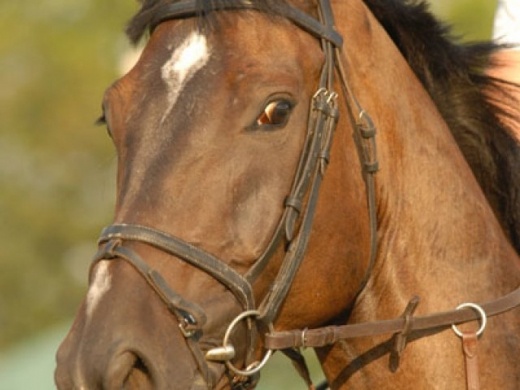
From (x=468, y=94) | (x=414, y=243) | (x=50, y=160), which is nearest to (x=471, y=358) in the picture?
(x=414, y=243)

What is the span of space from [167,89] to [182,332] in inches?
33.9

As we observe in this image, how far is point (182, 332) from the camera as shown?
4.40 meters

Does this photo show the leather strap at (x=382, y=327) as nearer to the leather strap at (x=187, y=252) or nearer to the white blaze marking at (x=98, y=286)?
the leather strap at (x=187, y=252)

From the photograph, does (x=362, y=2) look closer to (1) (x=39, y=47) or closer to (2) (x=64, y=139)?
(2) (x=64, y=139)

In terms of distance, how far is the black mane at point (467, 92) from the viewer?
5.37 metres

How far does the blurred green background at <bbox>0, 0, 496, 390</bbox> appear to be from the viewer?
32.0 metres

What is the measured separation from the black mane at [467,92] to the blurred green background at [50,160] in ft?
79.5

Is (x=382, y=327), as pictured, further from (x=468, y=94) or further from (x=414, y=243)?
(x=468, y=94)

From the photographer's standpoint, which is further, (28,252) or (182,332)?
(28,252)

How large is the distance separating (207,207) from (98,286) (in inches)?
18.2

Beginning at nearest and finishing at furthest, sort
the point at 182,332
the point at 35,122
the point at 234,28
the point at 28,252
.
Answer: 1. the point at 182,332
2. the point at 234,28
3. the point at 28,252
4. the point at 35,122

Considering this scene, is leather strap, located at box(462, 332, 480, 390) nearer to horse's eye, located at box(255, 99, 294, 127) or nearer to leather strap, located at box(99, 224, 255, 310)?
leather strap, located at box(99, 224, 255, 310)

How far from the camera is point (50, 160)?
3391cm

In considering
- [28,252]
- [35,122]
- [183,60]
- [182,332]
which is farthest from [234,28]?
[35,122]
